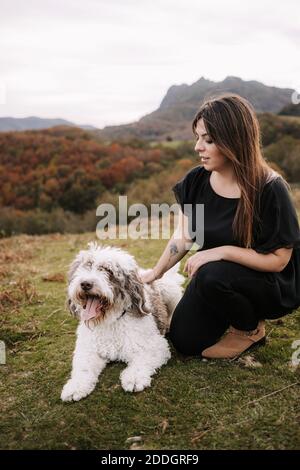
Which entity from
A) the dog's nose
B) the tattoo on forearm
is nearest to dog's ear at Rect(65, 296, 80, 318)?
the dog's nose

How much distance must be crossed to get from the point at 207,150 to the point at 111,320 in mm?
1731

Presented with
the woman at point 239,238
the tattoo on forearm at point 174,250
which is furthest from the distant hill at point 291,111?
the woman at point 239,238

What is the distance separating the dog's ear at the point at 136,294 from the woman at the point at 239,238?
1.55ft

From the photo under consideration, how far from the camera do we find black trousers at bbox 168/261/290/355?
12.0 feet

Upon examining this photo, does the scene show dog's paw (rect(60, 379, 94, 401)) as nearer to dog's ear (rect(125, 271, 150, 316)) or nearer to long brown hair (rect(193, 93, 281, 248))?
dog's ear (rect(125, 271, 150, 316))

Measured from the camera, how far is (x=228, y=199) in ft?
12.7

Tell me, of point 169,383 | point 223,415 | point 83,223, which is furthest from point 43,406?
point 83,223

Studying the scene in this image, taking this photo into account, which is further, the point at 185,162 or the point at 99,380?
the point at 185,162

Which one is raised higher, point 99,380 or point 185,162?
point 185,162

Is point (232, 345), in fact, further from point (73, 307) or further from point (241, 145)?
point (241, 145)

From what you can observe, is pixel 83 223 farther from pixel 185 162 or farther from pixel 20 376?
pixel 20 376

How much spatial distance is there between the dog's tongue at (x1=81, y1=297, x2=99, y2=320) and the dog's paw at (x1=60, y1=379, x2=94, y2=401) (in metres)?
0.55

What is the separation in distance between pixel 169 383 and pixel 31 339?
1943 millimetres

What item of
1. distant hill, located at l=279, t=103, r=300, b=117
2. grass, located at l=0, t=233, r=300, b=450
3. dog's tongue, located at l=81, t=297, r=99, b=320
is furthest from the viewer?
distant hill, located at l=279, t=103, r=300, b=117
